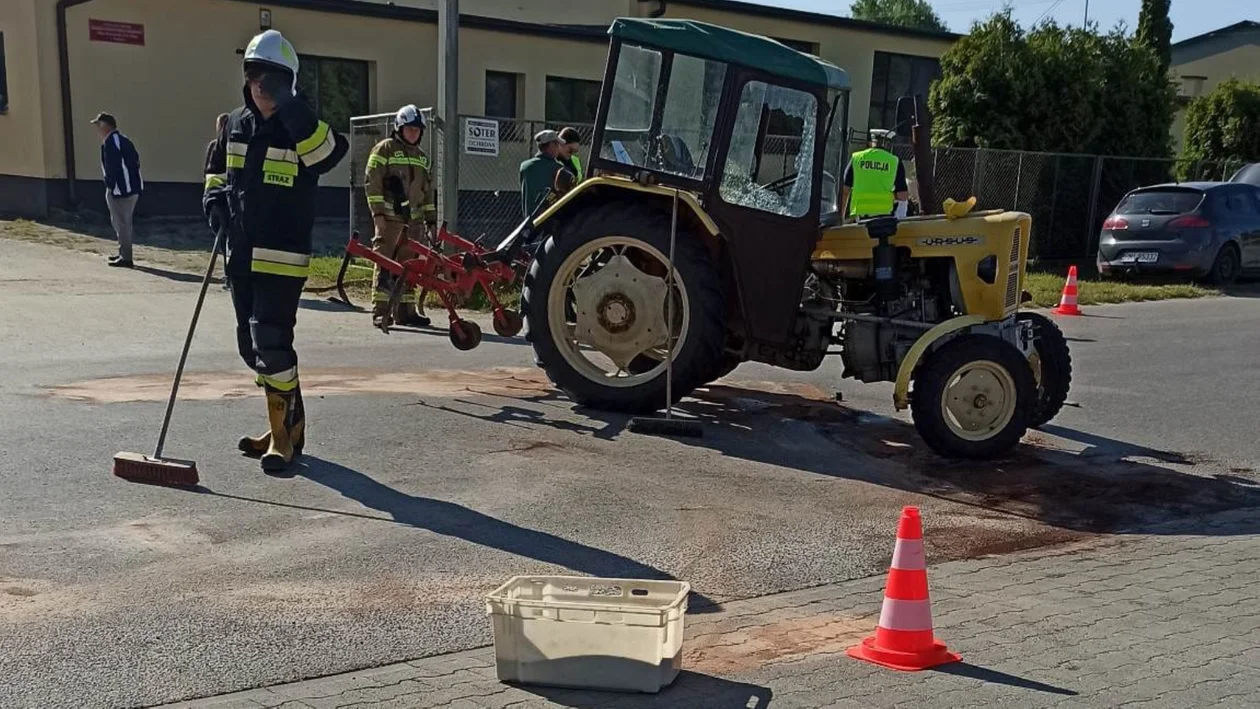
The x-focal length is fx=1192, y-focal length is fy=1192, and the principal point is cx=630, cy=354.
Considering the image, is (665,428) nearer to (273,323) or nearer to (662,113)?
(662,113)

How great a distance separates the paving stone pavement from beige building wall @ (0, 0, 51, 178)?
1857cm

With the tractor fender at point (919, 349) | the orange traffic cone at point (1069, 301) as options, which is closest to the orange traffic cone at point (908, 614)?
the tractor fender at point (919, 349)

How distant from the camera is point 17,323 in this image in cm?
1075

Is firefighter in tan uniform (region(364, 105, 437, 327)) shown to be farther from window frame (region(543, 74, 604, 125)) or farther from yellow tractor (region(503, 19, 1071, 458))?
window frame (region(543, 74, 604, 125))

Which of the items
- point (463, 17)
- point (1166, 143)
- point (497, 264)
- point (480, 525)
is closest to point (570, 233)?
point (497, 264)

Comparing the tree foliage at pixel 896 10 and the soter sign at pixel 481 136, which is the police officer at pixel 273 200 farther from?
the tree foliage at pixel 896 10

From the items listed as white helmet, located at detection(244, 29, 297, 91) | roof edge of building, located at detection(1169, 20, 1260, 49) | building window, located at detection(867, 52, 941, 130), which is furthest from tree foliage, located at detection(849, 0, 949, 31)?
white helmet, located at detection(244, 29, 297, 91)

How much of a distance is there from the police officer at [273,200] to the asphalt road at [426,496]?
60cm

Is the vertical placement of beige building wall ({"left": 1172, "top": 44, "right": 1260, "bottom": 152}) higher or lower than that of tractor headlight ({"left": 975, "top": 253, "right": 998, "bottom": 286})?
higher

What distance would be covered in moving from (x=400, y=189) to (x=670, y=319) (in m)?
4.63

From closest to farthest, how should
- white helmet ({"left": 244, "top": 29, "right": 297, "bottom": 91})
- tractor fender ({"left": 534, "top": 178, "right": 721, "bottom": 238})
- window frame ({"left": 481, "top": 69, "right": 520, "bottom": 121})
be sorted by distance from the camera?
white helmet ({"left": 244, "top": 29, "right": 297, "bottom": 91}) → tractor fender ({"left": 534, "top": 178, "right": 721, "bottom": 238}) → window frame ({"left": 481, "top": 69, "right": 520, "bottom": 121})

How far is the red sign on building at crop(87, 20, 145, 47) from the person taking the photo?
1998 centimetres

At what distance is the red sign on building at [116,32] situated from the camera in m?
20.0

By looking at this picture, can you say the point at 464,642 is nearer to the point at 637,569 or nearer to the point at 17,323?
the point at 637,569
